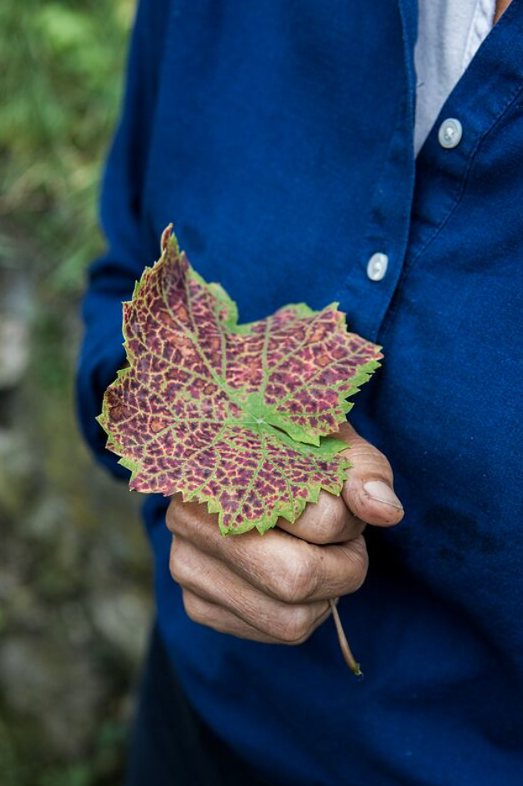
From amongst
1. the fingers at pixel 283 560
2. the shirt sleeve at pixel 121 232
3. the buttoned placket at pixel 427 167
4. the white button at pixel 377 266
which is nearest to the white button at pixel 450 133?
the buttoned placket at pixel 427 167

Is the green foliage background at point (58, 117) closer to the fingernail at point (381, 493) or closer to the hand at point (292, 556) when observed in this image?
the hand at point (292, 556)

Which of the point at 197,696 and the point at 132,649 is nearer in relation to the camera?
the point at 197,696

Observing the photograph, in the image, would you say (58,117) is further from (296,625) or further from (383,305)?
(296,625)

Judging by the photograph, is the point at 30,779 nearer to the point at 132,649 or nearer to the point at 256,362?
the point at 132,649

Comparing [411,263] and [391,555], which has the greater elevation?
[411,263]

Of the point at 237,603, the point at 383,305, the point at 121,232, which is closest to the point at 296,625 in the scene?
the point at 237,603

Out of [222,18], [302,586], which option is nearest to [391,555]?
[302,586]
